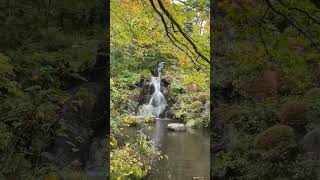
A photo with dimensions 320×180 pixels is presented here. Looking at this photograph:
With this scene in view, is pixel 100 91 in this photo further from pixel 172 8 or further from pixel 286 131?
pixel 286 131

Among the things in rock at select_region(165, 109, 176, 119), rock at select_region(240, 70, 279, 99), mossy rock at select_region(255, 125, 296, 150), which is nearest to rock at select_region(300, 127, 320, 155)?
mossy rock at select_region(255, 125, 296, 150)

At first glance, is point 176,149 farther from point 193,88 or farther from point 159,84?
point 159,84

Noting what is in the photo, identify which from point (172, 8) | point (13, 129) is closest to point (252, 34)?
point (172, 8)

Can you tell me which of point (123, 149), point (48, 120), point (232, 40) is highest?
point (232, 40)

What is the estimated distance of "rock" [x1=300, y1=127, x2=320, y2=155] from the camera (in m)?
3.46

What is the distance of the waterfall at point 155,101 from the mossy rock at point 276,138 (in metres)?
8.95

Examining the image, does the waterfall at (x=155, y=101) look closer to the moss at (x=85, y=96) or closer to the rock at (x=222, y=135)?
the rock at (x=222, y=135)

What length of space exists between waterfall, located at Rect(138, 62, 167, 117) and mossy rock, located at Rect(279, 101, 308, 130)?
9008mm

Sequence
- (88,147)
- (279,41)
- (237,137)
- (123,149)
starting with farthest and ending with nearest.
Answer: (123,149) → (237,137) → (88,147) → (279,41)

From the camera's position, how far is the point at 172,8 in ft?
15.1

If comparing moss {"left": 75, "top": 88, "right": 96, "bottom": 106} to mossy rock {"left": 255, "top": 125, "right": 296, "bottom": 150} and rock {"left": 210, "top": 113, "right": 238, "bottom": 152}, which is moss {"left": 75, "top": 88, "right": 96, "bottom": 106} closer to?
rock {"left": 210, "top": 113, "right": 238, "bottom": 152}

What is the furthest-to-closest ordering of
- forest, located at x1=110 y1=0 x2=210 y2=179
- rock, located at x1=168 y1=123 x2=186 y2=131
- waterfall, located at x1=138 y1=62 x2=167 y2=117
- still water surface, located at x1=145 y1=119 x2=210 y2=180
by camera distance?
waterfall, located at x1=138 y1=62 x2=167 y2=117 < rock, located at x1=168 y1=123 x2=186 y2=131 < still water surface, located at x1=145 y1=119 x2=210 y2=180 < forest, located at x1=110 y1=0 x2=210 y2=179

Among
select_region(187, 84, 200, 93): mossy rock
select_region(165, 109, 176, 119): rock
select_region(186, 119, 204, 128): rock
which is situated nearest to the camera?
select_region(186, 119, 204, 128): rock

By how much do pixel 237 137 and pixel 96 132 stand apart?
1.54m
